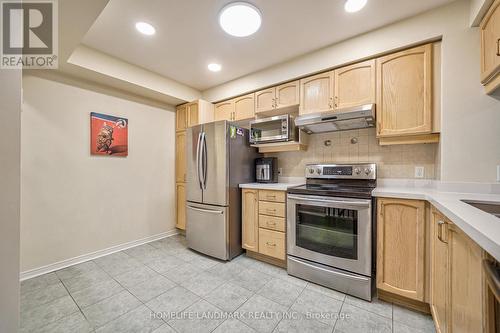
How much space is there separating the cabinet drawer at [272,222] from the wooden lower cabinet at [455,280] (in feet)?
4.19

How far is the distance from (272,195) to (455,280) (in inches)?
62.1

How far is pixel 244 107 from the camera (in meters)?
3.01

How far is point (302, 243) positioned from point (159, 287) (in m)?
1.48

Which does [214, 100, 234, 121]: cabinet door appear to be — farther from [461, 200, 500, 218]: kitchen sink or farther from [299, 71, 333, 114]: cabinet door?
[461, 200, 500, 218]: kitchen sink

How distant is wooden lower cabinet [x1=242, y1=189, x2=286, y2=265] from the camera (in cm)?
231

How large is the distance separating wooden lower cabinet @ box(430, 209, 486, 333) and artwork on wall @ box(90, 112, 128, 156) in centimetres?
345

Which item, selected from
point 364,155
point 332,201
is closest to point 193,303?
point 332,201

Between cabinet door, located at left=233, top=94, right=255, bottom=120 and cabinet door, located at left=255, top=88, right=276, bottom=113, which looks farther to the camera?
cabinet door, located at left=233, top=94, right=255, bottom=120

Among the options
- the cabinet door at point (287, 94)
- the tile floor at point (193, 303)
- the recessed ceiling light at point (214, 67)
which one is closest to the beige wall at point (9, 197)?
the tile floor at point (193, 303)

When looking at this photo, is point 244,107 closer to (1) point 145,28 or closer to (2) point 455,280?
(1) point 145,28

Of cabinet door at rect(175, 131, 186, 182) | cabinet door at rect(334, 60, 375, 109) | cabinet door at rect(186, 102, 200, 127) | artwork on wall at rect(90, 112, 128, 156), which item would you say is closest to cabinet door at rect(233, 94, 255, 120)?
cabinet door at rect(186, 102, 200, 127)

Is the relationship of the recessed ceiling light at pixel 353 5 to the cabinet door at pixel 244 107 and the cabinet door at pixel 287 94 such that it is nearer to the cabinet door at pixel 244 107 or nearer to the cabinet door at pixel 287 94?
the cabinet door at pixel 287 94

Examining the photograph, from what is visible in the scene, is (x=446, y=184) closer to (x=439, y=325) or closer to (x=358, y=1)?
(x=439, y=325)

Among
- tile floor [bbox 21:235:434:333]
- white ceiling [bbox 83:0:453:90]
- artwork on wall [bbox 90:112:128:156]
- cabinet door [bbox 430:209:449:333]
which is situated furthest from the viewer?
artwork on wall [bbox 90:112:128:156]
